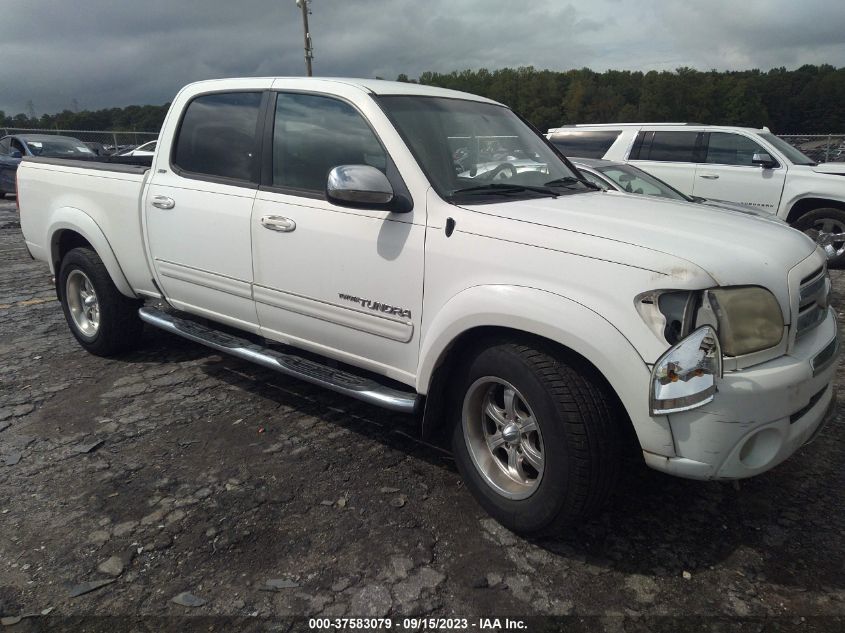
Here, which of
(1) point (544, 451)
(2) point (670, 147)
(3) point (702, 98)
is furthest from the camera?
(3) point (702, 98)

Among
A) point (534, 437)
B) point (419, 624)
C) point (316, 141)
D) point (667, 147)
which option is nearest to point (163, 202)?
point (316, 141)

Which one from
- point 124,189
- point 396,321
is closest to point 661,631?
point 396,321

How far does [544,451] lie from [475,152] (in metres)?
1.63

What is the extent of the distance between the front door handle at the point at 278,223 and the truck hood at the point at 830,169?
834cm

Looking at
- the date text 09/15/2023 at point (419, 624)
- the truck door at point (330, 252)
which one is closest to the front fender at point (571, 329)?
the truck door at point (330, 252)

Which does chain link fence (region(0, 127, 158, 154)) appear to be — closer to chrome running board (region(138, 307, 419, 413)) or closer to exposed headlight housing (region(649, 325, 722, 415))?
chrome running board (region(138, 307, 419, 413))

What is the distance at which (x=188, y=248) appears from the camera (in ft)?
13.4

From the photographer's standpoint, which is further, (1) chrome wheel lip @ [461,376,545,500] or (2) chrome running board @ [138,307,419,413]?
(2) chrome running board @ [138,307,419,413]

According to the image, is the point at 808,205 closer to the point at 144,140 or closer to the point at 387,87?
the point at 387,87

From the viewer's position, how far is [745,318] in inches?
94.7

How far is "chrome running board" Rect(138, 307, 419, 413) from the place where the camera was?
317 cm

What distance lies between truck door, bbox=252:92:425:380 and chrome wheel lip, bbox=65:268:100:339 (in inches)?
81.5

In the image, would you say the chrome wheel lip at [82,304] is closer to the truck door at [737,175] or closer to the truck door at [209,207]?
the truck door at [209,207]

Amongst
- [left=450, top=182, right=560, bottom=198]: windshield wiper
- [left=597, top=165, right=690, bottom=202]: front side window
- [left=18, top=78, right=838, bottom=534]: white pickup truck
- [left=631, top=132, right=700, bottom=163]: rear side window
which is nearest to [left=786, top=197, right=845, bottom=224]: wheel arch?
[left=631, top=132, right=700, bottom=163]: rear side window
